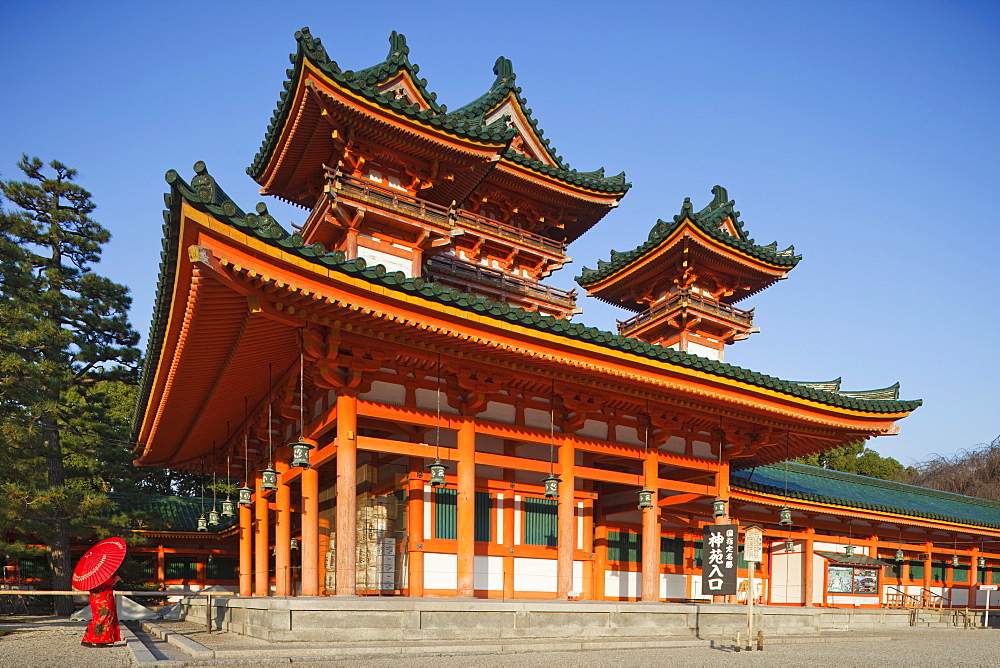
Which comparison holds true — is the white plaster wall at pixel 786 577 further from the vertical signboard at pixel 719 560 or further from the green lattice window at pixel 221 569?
the green lattice window at pixel 221 569

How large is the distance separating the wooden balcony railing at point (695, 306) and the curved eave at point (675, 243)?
1422 millimetres

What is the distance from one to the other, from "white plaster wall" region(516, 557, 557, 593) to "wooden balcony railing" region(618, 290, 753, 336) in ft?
39.4

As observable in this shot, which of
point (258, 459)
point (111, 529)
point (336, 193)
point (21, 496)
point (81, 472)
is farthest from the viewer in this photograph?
point (81, 472)

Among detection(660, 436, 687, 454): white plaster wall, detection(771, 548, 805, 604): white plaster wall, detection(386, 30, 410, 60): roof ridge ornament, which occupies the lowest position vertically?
detection(771, 548, 805, 604): white plaster wall

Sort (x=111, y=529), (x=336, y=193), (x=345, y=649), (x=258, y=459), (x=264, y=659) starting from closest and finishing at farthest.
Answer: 1. (x=264, y=659)
2. (x=345, y=649)
3. (x=336, y=193)
4. (x=258, y=459)
5. (x=111, y=529)

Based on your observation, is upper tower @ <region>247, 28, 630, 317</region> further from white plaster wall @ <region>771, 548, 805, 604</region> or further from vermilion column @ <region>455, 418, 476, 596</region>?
white plaster wall @ <region>771, 548, 805, 604</region>

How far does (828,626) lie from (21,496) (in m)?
24.1

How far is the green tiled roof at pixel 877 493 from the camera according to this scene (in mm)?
30812

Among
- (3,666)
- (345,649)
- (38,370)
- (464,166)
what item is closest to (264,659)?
(345,649)

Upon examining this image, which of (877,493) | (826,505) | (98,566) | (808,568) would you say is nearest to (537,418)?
(98,566)

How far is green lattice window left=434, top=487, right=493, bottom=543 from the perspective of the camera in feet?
49.3

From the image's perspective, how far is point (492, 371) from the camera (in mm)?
14297

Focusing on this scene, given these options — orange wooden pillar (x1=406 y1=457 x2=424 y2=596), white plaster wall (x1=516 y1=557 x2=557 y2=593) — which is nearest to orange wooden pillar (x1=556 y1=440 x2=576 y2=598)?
white plaster wall (x1=516 y1=557 x2=557 y2=593)

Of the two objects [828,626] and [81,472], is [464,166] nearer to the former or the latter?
[828,626]
